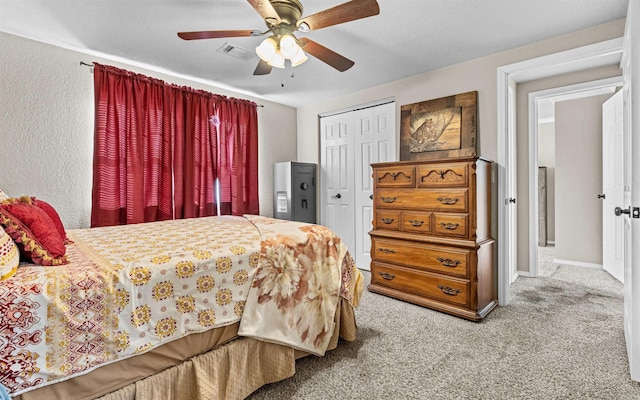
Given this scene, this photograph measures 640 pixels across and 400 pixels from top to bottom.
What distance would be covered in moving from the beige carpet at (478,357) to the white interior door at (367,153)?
143 cm

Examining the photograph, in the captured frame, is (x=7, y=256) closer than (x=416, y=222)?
Yes

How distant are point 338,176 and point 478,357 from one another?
2.96 meters

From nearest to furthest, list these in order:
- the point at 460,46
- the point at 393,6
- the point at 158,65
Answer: the point at 393,6 → the point at 460,46 → the point at 158,65

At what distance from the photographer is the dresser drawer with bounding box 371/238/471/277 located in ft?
8.80

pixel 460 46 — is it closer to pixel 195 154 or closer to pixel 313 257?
pixel 313 257

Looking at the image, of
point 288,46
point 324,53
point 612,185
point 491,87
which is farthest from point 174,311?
point 612,185

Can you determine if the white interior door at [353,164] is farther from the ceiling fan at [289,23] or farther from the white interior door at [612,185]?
the white interior door at [612,185]

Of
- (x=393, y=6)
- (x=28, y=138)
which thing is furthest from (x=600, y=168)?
(x=28, y=138)

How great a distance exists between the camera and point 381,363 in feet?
6.42

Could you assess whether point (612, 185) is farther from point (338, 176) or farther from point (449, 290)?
point (338, 176)

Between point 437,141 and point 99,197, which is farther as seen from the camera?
point 437,141

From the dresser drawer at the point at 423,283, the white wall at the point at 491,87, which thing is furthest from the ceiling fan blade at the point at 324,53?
the dresser drawer at the point at 423,283

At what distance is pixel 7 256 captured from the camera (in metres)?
1.17

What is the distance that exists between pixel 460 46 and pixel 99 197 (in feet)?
12.0
